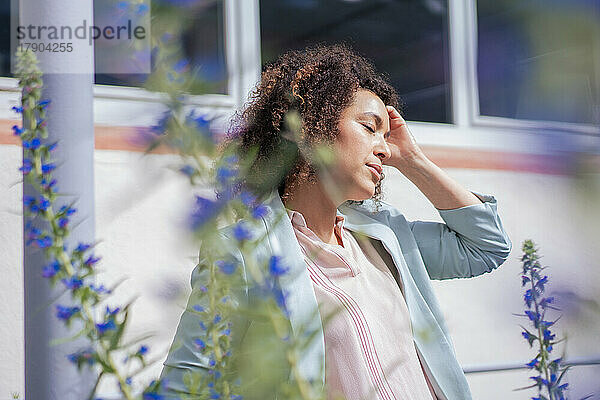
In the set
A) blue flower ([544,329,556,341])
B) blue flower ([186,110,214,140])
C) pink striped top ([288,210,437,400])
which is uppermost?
blue flower ([186,110,214,140])

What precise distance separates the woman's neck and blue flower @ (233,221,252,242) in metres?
1.51

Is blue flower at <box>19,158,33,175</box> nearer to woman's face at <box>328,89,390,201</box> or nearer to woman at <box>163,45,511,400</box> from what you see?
woman at <box>163,45,511,400</box>

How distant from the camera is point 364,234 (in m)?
1.91

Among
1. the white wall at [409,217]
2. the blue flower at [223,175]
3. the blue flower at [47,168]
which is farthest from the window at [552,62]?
the blue flower at [47,168]

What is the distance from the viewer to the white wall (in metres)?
0.25

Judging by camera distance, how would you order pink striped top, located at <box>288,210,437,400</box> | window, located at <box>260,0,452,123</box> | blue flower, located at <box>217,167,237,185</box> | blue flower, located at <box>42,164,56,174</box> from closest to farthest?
1. blue flower, located at <box>217,167,237,185</box>
2. blue flower, located at <box>42,164,56,174</box>
3. pink striped top, located at <box>288,210,437,400</box>
4. window, located at <box>260,0,452,123</box>

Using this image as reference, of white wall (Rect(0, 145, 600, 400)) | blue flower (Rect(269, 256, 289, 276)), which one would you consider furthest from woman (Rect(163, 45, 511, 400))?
blue flower (Rect(269, 256, 289, 276))

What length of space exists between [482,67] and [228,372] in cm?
24

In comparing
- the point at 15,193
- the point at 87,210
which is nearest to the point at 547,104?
the point at 87,210

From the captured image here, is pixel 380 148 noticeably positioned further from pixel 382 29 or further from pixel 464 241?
pixel 382 29

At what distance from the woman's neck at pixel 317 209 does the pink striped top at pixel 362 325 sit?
1.7 inches

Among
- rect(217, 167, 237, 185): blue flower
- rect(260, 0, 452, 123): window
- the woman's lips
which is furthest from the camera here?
rect(260, 0, 452, 123): window

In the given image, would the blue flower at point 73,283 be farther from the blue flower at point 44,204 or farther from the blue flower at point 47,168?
the blue flower at point 47,168

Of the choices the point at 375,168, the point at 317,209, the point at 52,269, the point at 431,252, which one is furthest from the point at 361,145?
the point at 52,269
